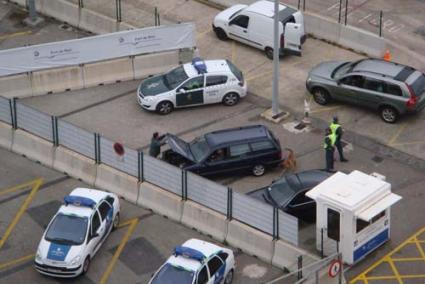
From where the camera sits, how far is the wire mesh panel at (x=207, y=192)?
27688 mm

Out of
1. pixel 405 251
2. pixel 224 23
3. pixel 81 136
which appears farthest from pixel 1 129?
pixel 405 251

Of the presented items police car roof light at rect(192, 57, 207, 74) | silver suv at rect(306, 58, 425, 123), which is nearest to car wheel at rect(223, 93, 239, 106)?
police car roof light at rect(192, 57, 207, 74)

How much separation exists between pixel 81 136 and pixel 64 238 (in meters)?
4.64

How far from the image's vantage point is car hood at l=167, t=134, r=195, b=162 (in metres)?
30.6

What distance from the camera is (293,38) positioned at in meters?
37.4

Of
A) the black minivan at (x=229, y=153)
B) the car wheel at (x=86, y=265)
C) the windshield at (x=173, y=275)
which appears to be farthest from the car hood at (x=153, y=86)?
the windshield at (x=173, y=275)

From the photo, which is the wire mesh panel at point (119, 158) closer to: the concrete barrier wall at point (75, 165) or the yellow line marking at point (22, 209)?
the concrete barrier wall at point (75, 165)

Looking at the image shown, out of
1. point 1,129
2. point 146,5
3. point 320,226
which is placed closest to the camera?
point 320,226

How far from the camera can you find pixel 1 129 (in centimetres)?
3269

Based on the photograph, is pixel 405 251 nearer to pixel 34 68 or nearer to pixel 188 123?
pixel 188 123

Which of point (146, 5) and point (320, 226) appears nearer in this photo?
point (320, 226)

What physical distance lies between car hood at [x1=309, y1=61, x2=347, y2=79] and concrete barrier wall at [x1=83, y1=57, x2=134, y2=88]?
266 inches

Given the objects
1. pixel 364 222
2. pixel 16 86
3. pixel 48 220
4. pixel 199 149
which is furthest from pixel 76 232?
pixel 16 86

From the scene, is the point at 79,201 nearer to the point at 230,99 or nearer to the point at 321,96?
the point at 230,99
